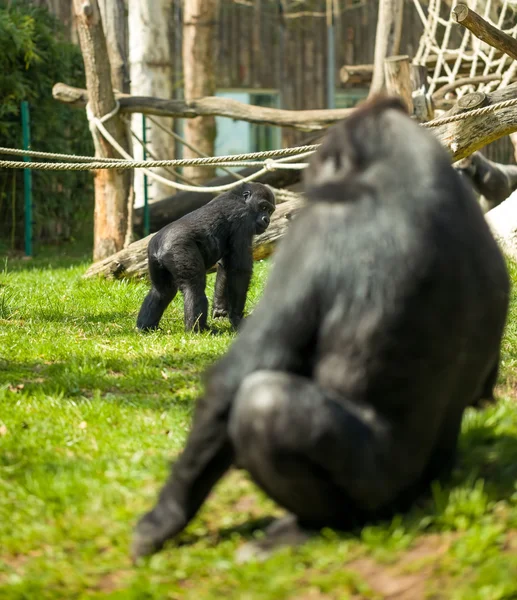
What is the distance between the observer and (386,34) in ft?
34.3

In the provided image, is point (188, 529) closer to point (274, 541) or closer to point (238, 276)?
point (274, 541)

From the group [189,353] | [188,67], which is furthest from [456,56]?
[189,353]

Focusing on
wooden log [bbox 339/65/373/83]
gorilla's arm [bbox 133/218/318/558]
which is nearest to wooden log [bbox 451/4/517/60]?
gorilla's arm [bbox 133/218/318/558]

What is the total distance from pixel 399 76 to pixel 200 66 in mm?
5994

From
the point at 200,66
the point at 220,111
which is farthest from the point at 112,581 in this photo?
the point at 200,66

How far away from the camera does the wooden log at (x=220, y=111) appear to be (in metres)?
10.7

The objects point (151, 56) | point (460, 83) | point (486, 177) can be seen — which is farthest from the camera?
point (151, 56)

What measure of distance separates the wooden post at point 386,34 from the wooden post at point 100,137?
3.24 metres

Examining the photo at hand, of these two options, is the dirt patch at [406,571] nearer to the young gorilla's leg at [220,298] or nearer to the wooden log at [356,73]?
the young gorilla's leg at [220,298]

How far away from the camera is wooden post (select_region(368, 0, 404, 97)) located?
33.7 ft

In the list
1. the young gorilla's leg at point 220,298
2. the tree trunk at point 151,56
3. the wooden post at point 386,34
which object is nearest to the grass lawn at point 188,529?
the young gorilla's leg at point 220,298

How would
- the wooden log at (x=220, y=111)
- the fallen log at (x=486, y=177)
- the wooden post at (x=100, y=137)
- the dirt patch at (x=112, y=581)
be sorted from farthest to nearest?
the fallen log at (x=486, y=177) → the wooden log at (x=220, y=111) → the wooden post at (x=100, y=137) → the dirt patch at (x=112, y=581)

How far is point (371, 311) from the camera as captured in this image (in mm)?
2484

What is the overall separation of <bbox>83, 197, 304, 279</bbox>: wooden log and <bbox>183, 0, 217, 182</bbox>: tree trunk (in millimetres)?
5270
